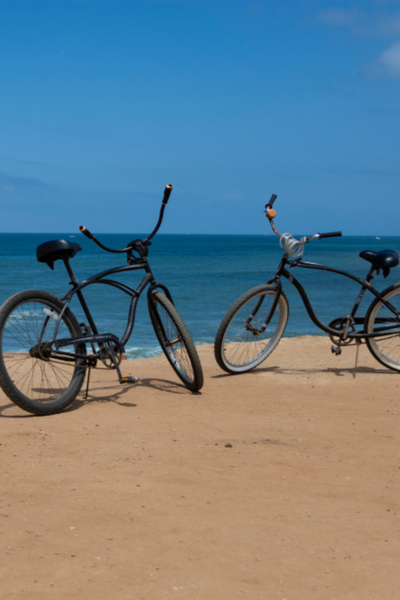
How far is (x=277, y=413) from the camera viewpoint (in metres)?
4.69

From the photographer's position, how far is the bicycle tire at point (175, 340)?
502 centimetres

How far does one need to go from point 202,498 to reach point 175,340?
7.67ft

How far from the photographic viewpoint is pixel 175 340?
520 cm

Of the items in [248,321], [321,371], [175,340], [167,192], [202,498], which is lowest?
[202,498]

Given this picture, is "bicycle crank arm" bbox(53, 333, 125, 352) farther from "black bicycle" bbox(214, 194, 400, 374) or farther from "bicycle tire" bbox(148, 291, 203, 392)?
"black bicycle" bbox(214, 194, 400, 374)

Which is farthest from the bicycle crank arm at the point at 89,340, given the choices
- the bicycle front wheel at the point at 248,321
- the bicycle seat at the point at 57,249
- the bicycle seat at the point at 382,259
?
the bicycle seat at the point at 382,259

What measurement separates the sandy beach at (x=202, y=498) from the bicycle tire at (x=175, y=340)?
0.58ft

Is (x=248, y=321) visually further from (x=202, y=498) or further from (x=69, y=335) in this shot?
(x=202, y=498)

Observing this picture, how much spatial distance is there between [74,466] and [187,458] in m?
0.71

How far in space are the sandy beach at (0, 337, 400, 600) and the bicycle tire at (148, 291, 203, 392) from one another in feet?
0.58

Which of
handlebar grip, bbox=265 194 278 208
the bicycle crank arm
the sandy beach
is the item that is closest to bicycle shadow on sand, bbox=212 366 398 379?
the sandy beach

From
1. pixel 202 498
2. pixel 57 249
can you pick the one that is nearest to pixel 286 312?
pixel 57 249

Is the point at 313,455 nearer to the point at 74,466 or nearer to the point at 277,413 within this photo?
the point at 277,413

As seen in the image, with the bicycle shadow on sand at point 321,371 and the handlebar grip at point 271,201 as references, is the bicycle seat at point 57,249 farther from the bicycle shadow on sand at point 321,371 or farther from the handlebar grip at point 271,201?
the handlebar grip at point 271,201
